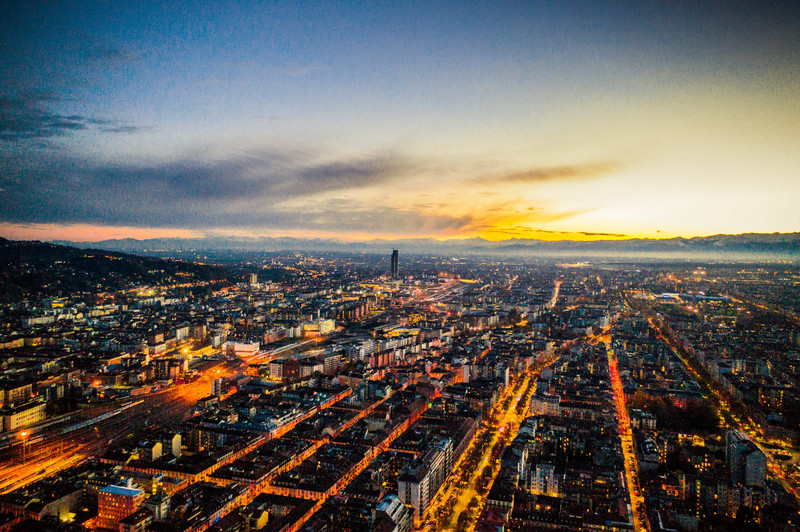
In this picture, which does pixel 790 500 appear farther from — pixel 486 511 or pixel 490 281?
pixel 490 281

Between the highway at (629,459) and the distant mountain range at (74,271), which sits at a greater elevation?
the distant mountain range at (74,271)

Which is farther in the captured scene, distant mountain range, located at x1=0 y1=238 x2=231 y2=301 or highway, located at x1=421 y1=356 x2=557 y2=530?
distant mountain range, located at x1=0 y1=238 x2=231 y2=301

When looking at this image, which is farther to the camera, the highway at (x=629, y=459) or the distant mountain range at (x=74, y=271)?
the distant mountain range at (x=74, y=271)

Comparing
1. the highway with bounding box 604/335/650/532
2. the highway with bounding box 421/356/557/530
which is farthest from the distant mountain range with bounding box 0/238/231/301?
the highway with bounding box 604/335/650/532

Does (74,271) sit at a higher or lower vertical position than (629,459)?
higher

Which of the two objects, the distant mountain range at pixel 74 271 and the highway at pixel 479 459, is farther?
the distant mountain range at pixel 74 271

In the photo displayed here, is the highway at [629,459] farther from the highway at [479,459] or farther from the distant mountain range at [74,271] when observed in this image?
the distant mountain range at [74,271]

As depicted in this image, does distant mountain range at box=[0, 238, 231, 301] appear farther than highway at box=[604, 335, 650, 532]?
Yes

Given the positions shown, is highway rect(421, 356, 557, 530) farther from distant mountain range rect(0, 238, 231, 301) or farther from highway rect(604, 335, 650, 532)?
distant mountain range rect(0, 238, 231, 301)

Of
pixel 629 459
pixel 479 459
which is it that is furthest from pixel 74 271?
pixel 629 459

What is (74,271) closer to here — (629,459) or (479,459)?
(479,459)

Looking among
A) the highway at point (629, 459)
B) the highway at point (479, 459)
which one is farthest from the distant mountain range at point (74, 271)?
the highway at point (629, 459)

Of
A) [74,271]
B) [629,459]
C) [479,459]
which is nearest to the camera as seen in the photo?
[479,459]

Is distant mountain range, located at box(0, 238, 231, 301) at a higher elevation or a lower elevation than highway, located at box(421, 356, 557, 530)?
higher
